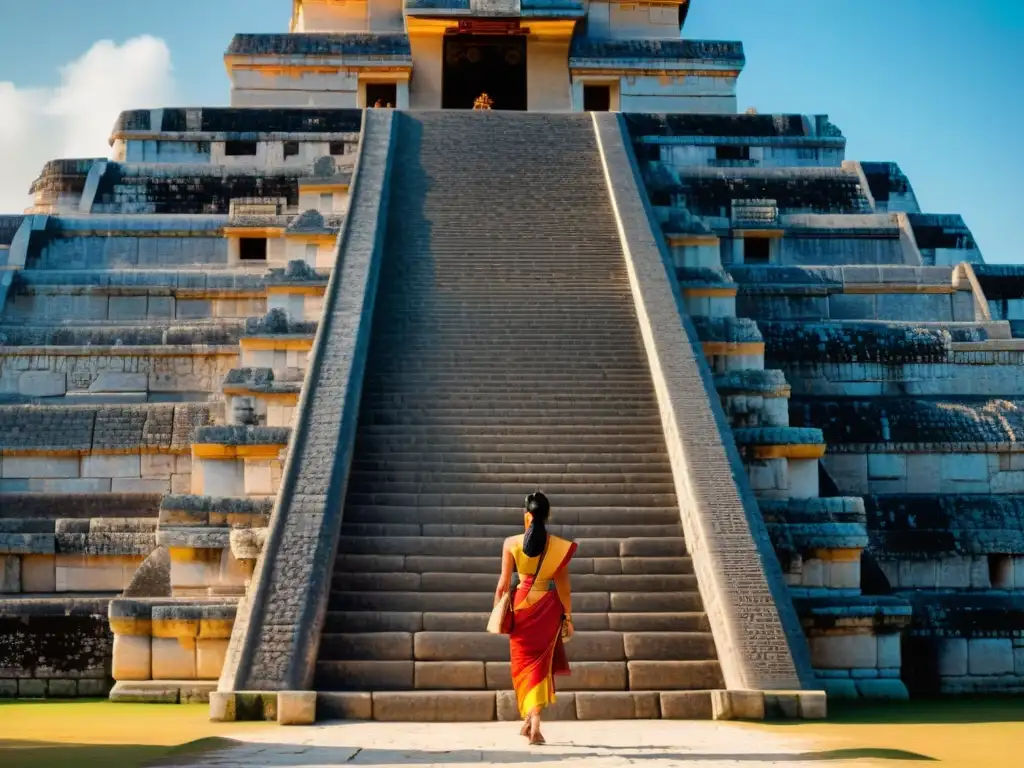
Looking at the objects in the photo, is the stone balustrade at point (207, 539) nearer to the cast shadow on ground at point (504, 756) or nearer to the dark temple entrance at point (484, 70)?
the cast shadow on ground at point (504, 756)

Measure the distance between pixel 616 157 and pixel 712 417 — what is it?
7907mm

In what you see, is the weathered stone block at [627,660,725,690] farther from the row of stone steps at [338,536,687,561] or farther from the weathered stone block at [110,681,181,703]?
the weathered stone block at [110,681,181,703]

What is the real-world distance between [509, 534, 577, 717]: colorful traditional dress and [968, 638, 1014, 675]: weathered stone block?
5.63 m

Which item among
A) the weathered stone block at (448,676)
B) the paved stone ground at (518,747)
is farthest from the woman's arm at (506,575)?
the weathered stone block at (448,676)

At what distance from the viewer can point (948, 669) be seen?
43.7 feet

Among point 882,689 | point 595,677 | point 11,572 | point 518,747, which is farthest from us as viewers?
point 11,572

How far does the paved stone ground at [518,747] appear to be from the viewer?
818 centimetres

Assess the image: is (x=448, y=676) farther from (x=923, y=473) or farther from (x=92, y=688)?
(x=923, y=473)

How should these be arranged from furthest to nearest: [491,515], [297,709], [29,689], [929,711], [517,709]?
[491,515], [29,689], [929,711], [517,709], [297,709]

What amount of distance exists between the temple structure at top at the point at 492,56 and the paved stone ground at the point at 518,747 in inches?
787

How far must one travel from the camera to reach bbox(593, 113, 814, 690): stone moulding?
35.5ft

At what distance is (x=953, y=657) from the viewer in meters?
13.3

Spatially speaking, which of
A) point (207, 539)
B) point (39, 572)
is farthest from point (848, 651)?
point (39, 572)

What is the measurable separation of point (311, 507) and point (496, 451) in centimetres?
242
